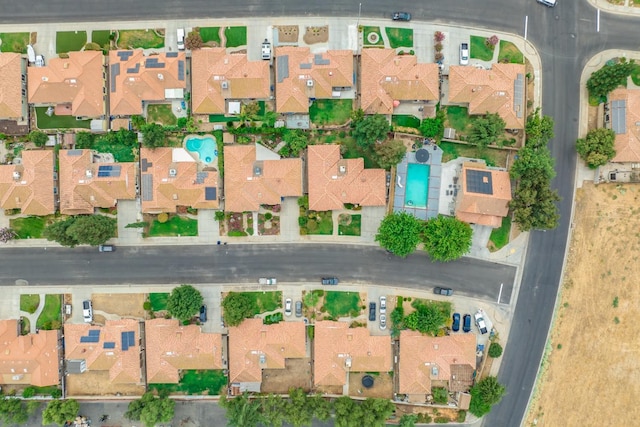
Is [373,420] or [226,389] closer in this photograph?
[373,420]

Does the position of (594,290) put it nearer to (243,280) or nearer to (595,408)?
(595,408)

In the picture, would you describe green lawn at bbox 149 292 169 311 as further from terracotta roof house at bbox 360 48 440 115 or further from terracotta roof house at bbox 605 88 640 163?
terracotta roof house at bbox 605 88 640 163

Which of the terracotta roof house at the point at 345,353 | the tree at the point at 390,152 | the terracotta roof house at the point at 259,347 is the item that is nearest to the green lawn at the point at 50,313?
the terracotta roof house at the point at 259,347

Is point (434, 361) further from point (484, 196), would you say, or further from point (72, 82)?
point (72, 82)

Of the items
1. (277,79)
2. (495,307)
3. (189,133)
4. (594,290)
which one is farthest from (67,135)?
(594,290)

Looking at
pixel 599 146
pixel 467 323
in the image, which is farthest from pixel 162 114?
pixel 599 146

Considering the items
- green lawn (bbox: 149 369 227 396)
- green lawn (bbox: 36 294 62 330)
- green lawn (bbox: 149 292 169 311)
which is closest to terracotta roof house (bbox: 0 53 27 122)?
green lawn (bbox: 36 294 62 330)
